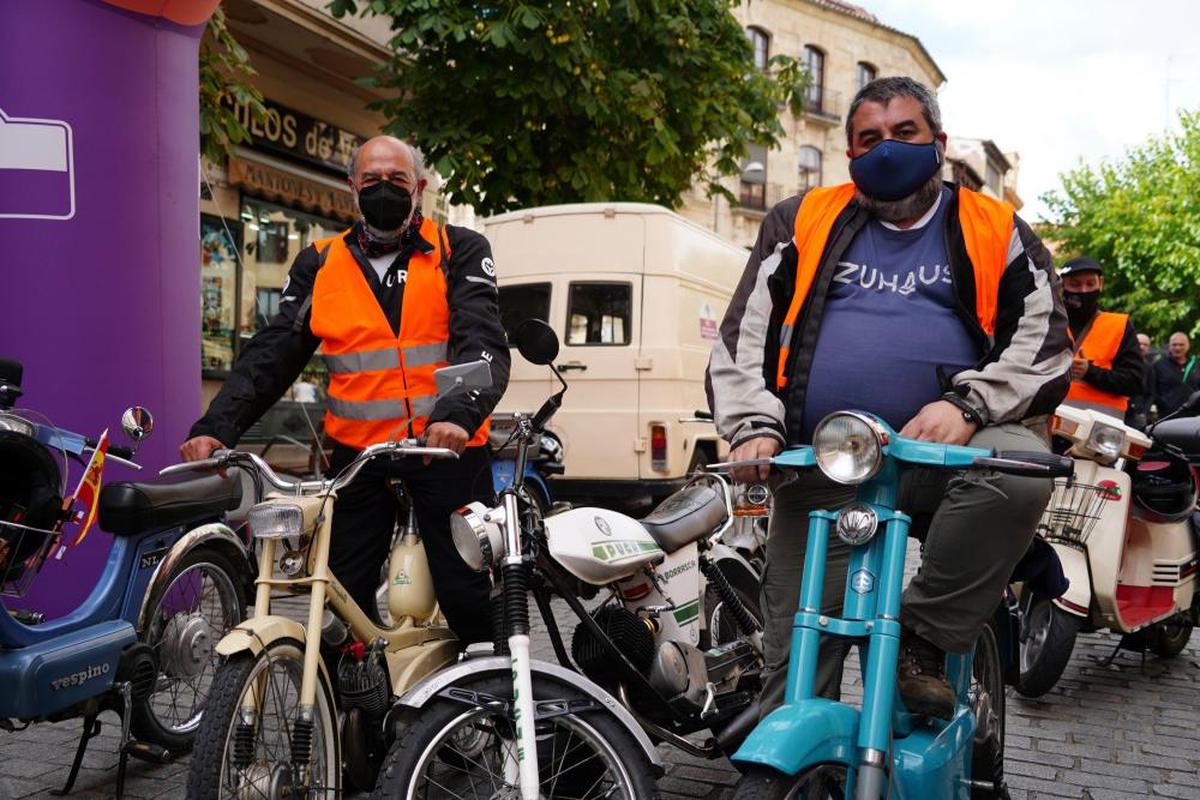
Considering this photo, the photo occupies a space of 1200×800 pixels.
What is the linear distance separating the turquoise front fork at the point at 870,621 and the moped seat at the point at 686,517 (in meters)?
1.33

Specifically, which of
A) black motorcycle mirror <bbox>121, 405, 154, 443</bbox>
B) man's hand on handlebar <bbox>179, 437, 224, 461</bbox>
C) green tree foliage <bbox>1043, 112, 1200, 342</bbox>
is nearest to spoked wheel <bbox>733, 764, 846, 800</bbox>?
man's hand on handlebar <bbox>179, 437, 224, 461</bbox>

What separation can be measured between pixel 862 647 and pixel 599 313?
26.9 ft

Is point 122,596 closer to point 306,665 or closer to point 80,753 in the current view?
point 80,753

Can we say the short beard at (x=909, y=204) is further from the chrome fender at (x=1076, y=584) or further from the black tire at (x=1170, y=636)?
the black tire at (x=1170, y=636)

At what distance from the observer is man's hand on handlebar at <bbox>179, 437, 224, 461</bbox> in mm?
3176

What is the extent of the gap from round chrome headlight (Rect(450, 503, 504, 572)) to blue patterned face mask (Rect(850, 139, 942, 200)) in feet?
3.90

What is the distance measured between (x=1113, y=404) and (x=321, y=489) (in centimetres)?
468

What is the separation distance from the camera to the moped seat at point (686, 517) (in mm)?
3793

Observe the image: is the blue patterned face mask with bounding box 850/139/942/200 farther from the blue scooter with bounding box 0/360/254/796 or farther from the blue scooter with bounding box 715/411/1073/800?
the blue scooter with bounding box 0/360/254/796

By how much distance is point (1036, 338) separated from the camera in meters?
2.68

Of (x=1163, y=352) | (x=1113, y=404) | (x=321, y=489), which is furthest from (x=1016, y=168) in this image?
(x=321, y=489)

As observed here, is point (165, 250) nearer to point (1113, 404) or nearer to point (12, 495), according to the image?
point (12, 495)

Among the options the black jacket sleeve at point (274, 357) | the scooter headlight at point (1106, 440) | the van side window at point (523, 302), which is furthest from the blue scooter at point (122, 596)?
the van side window at point (523, 302)

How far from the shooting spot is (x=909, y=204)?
9.30 ft
